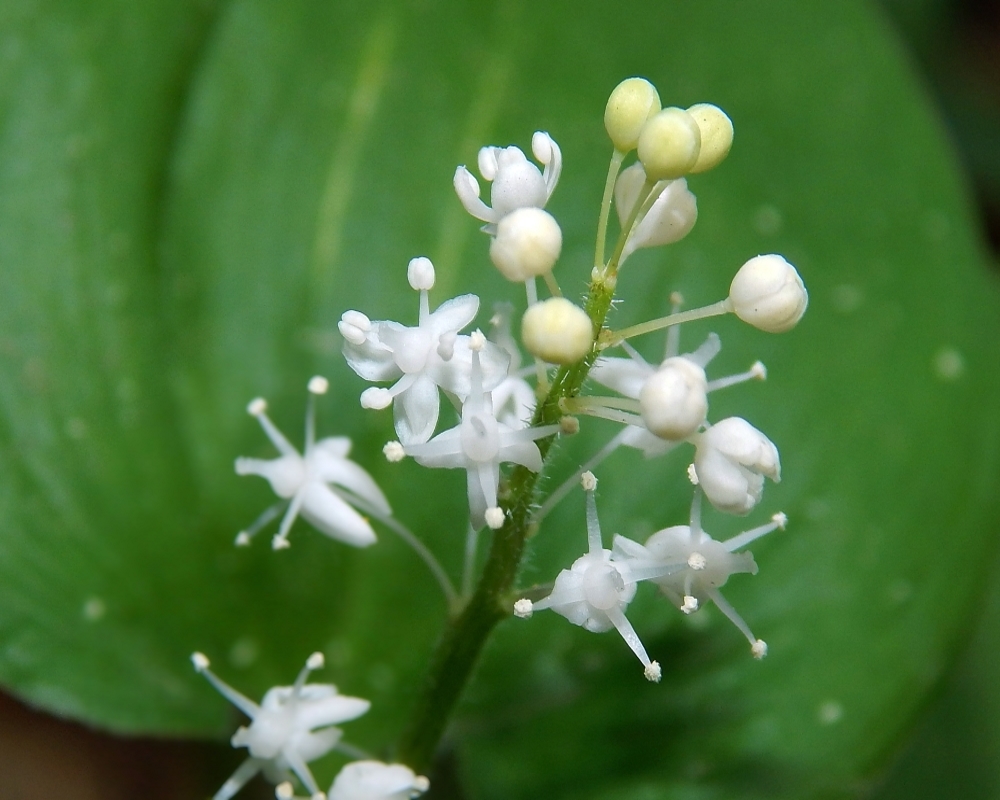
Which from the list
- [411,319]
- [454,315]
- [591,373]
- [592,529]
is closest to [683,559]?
[592,529]

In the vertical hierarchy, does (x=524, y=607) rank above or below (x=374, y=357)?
below

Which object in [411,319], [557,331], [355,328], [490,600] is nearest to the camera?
[557,331]

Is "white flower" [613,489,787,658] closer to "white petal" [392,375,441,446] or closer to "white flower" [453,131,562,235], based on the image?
"white petal" [392,375,441,446]

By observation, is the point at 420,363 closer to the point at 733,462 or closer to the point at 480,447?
the point at 480,447

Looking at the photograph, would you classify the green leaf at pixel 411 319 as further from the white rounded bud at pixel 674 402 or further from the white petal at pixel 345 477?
the white rounded bud at pixel 674 402

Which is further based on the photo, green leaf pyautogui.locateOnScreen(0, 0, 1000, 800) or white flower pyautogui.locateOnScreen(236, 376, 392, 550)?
green leaf pyautogui.locateOnScreen(0, 0, 1000, 800)

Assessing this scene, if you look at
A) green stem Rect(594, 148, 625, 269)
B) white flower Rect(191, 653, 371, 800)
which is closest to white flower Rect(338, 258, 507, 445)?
green stem Rect(594, 148, 625, 269)

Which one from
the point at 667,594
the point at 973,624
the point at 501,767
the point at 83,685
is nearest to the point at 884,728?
the point at 973,624

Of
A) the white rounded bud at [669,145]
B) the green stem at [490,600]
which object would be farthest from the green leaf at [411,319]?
the white rounded bud at [669,145]
